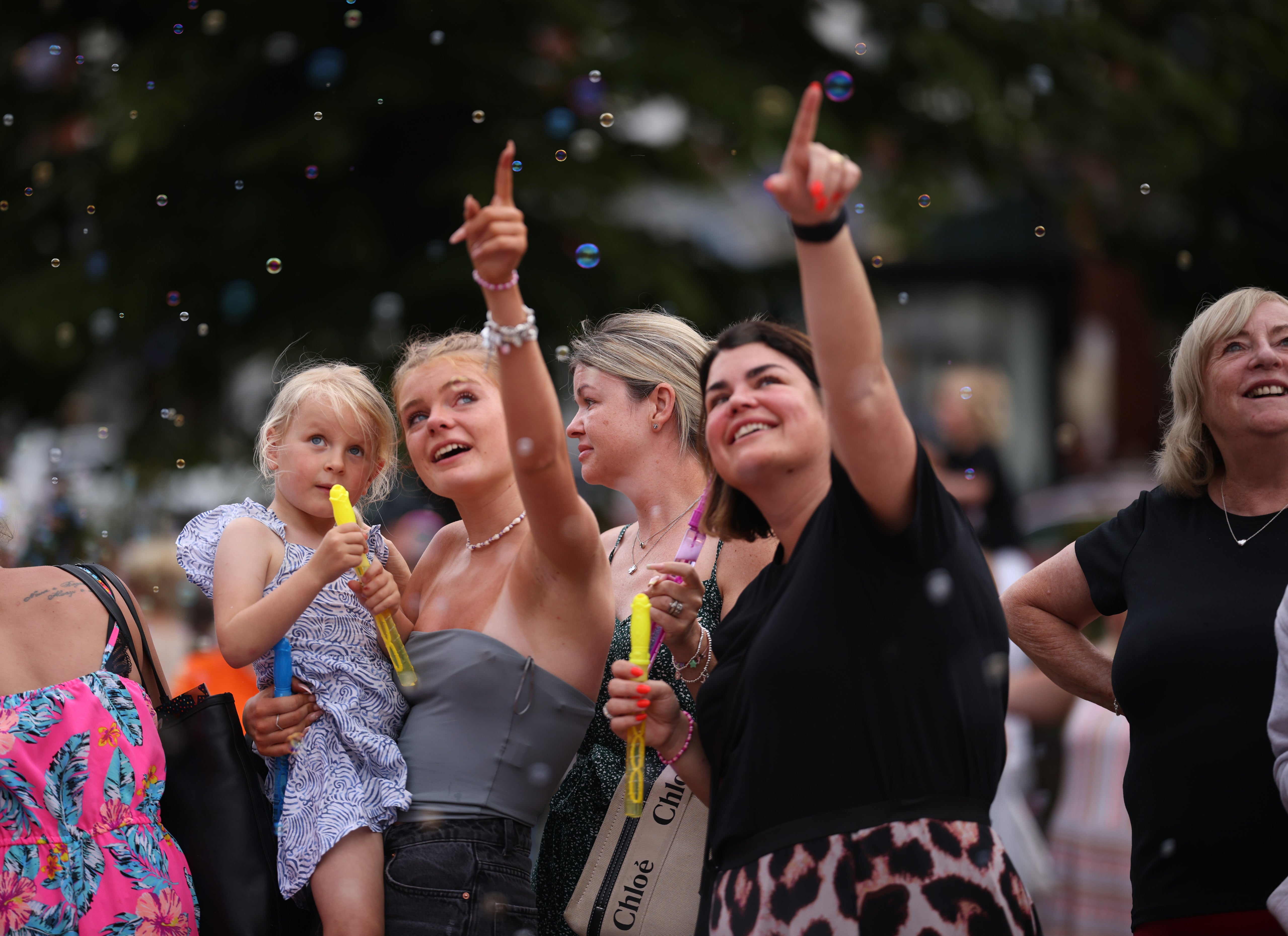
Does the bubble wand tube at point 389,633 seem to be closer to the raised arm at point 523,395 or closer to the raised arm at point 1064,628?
the raised arm at point 523,395

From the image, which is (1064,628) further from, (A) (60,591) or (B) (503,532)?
(A) (60,591)

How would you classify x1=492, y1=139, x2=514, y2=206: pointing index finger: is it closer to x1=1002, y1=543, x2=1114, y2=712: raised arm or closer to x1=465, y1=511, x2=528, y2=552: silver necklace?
x1=465, y1=511, x2=528, y2=552: silver necklace

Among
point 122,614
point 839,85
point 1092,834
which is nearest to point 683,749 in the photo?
point 122,614

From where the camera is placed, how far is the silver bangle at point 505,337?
2125 mm

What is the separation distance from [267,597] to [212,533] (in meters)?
0.33

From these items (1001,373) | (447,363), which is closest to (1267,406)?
(447,363)

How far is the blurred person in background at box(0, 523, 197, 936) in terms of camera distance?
226cm

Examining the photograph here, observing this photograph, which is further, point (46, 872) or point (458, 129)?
point (458, 129)

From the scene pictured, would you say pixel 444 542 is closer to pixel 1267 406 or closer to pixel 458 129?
pixel 1267 406

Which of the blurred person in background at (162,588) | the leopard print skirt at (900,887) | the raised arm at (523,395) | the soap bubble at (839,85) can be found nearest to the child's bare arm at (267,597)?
the raised arm at (523,395)

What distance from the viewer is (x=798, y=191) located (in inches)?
71.0

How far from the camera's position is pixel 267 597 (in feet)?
7.85

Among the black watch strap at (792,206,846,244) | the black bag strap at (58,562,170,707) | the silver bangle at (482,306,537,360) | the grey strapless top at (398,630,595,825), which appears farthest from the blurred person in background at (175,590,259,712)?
the black watch strap at (792,206,846,244)

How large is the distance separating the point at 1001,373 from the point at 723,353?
1541 cm
